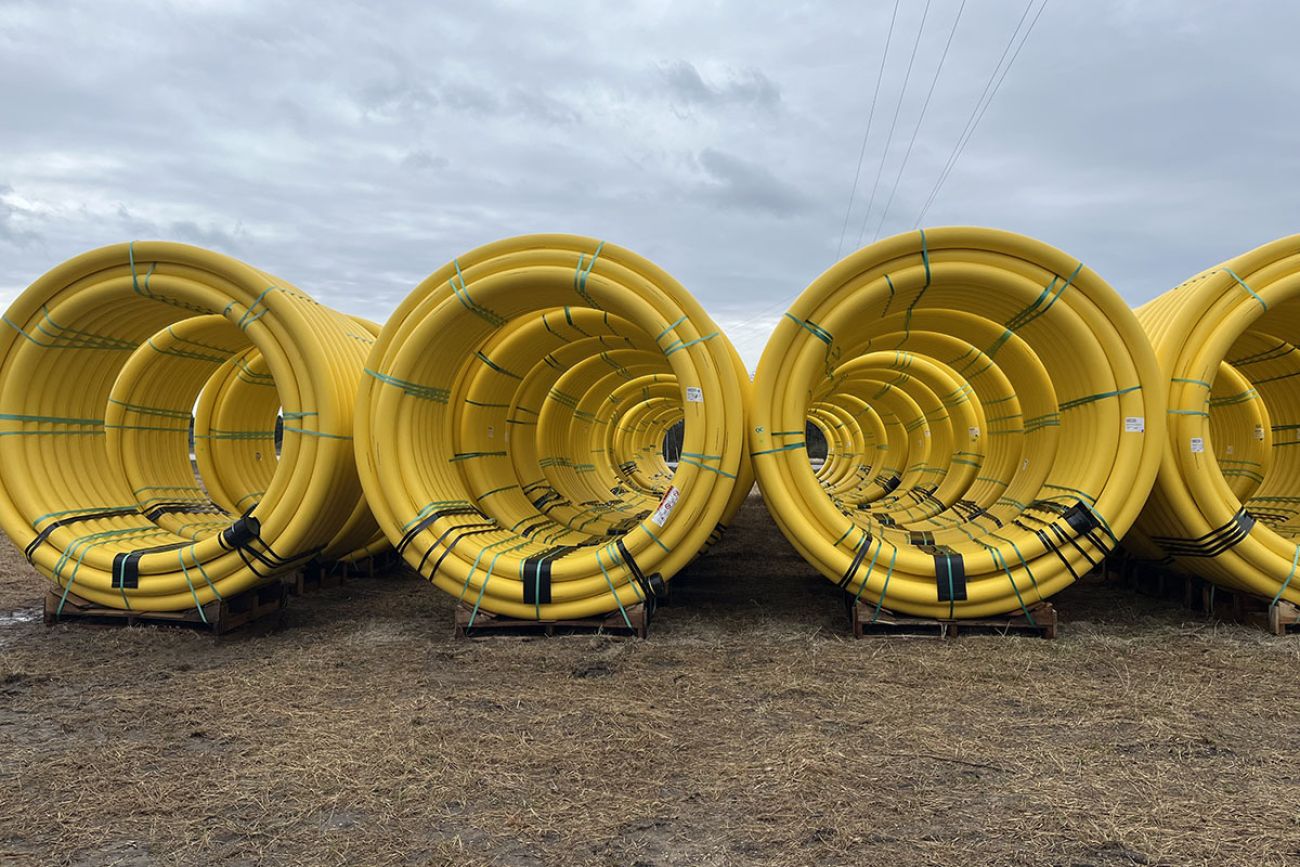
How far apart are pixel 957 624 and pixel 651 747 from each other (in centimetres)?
246

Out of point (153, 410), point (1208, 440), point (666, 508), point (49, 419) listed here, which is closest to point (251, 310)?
point (49, 419)

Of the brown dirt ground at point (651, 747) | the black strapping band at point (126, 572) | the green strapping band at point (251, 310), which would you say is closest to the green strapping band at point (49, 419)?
the black strapping band at point (126, 572)

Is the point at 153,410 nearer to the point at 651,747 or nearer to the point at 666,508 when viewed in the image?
the point at 666,508

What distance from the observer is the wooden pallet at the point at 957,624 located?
5.14m

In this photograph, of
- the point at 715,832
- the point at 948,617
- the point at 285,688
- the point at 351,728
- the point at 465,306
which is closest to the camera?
the point at 715,832

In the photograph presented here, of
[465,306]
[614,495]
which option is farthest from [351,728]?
[614,495]

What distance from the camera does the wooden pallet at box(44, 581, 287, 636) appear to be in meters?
5.39

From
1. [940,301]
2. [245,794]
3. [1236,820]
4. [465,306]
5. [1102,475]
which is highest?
[940,301]

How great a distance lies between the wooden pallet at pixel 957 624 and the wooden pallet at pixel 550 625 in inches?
52.9

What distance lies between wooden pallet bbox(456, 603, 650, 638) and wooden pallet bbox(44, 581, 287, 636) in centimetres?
147

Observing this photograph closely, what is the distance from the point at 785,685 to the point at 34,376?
5353 millimetres

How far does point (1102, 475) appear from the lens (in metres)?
5.16

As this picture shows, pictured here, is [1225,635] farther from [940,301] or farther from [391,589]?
[391,589]

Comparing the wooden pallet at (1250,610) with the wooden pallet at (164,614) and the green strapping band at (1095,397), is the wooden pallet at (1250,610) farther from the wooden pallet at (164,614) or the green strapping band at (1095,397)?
the wooden pallet at (164,614)
